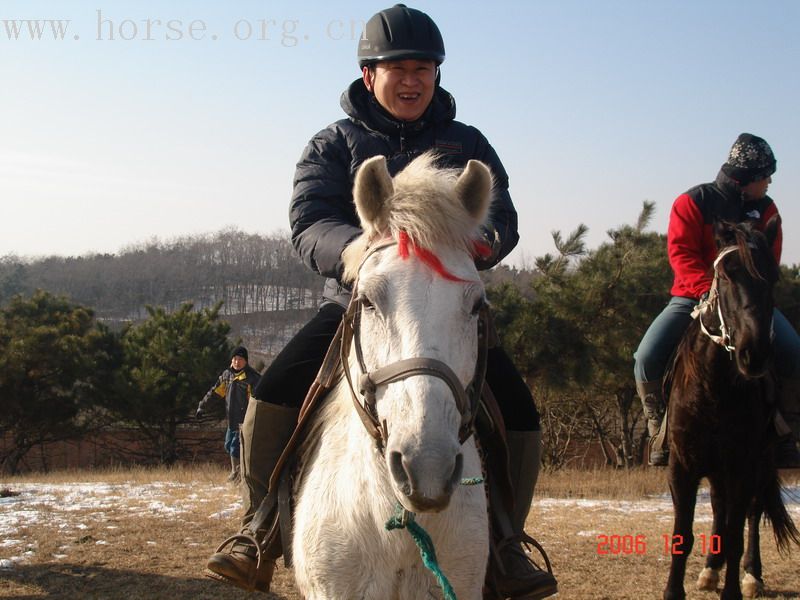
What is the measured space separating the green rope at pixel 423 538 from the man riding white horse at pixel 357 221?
737 mm

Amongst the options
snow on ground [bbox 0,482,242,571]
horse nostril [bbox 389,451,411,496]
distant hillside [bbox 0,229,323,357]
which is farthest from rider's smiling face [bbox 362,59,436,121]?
distant hillside [bbox 0,229,323,357]

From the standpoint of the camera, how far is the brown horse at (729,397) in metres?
5.17

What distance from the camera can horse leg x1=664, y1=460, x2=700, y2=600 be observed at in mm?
5703

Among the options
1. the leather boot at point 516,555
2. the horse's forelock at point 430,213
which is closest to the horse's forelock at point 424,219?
the horse's forelock at point 430,213

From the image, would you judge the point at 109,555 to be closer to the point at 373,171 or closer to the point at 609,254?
the point at 373,171

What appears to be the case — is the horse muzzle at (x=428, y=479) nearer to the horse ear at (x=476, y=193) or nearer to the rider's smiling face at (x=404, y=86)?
the horse ear at (x=476, y=193)

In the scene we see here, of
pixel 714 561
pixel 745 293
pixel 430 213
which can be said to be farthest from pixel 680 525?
pixel 430 213

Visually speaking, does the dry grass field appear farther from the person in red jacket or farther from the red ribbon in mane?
the red ribbon in mane

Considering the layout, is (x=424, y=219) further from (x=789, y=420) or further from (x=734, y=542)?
(x=789, y=420)

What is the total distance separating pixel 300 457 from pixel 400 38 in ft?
6.04

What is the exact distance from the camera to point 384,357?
7.52 ft

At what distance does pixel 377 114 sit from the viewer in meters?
3.53

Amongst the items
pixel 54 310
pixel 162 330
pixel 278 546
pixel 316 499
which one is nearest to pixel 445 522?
pixel 316 499

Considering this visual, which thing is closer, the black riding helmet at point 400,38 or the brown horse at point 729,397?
the black riding helmet at point 400,38
